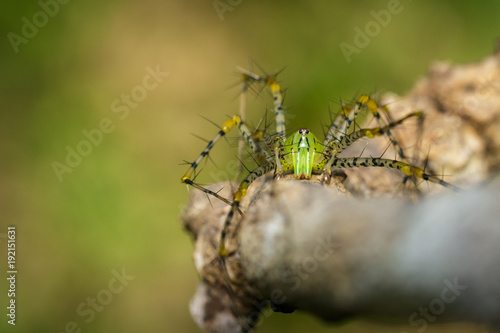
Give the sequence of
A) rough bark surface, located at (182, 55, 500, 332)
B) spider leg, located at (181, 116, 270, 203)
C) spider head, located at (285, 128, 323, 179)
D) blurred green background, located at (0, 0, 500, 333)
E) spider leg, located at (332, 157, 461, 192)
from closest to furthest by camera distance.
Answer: rough bark surface, located at (182, 55, 500, 332) → spider leg, located at (332, 157, 461, 192) → spider head, located at (285, 128, 323, 179) → spider leg, located at (181, 116, 270, 203) → blurred green background, located at (0, 0, 500, 333)

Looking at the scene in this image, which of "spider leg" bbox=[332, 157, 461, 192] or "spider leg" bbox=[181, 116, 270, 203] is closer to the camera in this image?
"spider leg" bbox=[332, 157, 461, 192]

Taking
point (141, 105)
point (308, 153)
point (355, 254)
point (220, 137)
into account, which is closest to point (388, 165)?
point (308, 153)

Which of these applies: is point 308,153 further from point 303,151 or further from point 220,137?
point 220,137

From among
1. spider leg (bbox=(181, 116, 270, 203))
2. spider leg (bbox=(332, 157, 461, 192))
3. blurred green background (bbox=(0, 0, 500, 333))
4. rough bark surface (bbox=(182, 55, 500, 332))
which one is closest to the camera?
rough bark surface (bbox=(182, 55, 500, 332))

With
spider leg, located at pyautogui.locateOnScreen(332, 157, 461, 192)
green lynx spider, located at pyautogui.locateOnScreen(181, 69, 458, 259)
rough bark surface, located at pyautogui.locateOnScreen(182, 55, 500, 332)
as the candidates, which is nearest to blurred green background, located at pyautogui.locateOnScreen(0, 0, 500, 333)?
green lynx spider, located at pyautogui.locateOnScreen(181, 69, 458, 259)

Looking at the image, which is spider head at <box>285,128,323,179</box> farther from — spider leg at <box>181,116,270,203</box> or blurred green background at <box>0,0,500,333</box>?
blurred green background at <box>0,0,500,333</box>
